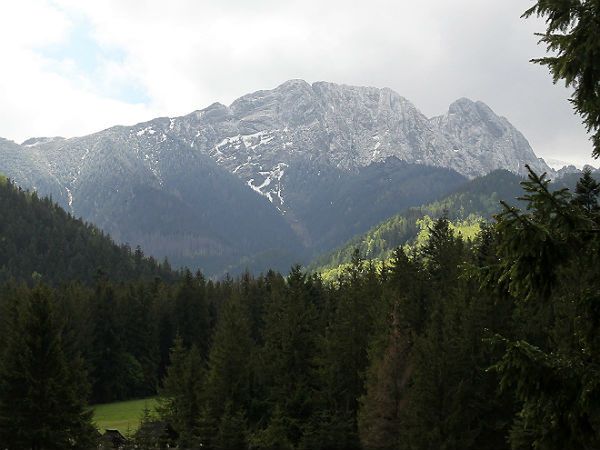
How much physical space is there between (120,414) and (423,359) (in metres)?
50.2

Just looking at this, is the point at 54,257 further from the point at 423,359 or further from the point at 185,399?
the point at 423,359

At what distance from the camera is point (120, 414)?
73250 millimetres

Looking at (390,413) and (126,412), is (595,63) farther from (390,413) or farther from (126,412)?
(126,412)

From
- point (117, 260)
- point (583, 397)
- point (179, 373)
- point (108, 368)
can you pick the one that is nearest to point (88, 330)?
point (108, 368)

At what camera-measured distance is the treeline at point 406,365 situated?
900cm

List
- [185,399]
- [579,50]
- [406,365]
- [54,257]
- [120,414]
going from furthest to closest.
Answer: [54,257] < [120,414] < [185,399] < [406,365] < [579,50]

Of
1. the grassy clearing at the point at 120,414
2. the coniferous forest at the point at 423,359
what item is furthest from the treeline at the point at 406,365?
the grassy clearing at the point at 120,414

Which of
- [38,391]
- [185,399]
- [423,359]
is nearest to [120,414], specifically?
[185,399]

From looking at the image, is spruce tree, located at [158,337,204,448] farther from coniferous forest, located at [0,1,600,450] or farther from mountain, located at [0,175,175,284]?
mountain, located at [0,175,175,284]

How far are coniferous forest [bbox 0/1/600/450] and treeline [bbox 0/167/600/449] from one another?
49 millimetres

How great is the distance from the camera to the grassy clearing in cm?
6419

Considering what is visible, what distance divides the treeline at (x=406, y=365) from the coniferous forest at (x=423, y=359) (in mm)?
49

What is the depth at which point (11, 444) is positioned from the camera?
33656mm

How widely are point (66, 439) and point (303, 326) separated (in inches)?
787
